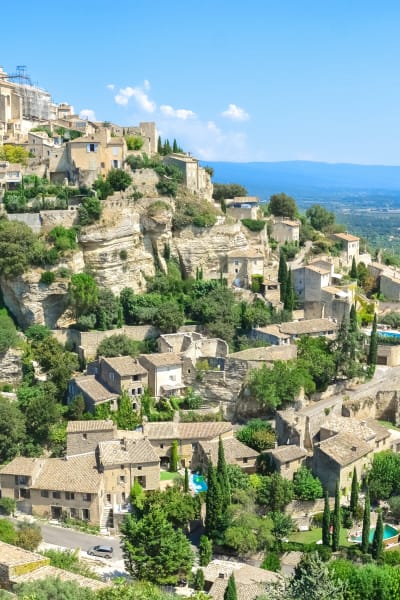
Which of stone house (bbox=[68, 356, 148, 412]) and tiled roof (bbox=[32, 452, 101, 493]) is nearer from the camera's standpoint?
tiled roof (bbox=[32, 452, 101, 493])

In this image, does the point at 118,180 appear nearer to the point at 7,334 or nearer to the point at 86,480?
the point at 7,334

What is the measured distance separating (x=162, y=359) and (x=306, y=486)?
11.1 metres

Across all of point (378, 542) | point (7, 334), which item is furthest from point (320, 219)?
point (378, 542)

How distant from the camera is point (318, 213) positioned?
67188mm

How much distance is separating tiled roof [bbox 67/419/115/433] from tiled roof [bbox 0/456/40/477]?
8.10 feet

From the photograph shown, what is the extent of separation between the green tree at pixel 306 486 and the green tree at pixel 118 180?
81.9 ft

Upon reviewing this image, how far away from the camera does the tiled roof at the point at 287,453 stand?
35.4m

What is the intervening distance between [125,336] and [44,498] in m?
12.2

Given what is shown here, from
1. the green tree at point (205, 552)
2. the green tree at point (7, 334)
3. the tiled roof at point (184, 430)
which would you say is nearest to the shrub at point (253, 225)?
the green tree at point (7, 334)

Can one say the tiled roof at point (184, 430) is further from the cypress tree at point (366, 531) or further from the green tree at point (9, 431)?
the cypress tree at point (366, 531)

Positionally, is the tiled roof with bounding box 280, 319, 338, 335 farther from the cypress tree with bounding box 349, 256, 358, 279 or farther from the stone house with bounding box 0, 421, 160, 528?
the stone house with bounding box 0, 421, 160, 528

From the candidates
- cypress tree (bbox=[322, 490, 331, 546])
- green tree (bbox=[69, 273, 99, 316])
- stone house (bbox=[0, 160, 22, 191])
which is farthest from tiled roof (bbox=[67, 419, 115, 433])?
stone house (bbox=[0, 160, 22, 191])

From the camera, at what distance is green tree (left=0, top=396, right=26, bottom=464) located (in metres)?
36.6

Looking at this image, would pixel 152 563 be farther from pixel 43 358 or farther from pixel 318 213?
pixel 318 213
